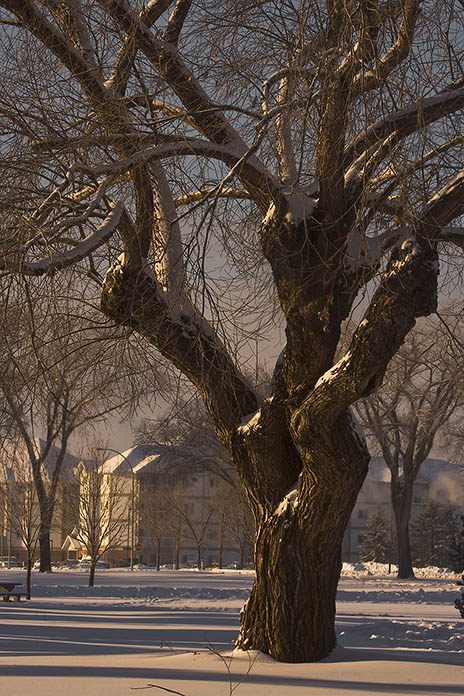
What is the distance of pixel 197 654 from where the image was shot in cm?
894

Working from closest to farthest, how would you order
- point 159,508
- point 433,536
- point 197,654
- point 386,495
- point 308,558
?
point 308,558
point 197,654
point 159,508
point 433,536
point 386,495

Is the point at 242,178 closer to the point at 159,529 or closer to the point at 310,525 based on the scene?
the point at 310,525

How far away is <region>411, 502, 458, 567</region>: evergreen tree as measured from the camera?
5897 centimetres

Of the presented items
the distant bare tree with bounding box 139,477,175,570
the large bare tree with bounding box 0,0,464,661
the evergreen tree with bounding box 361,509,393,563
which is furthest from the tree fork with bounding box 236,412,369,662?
the evergreen tree with bounding box 361,509,393,563

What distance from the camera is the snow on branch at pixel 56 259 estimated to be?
23.7 feet

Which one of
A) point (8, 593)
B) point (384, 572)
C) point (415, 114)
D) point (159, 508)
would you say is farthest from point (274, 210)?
point (159, 508)

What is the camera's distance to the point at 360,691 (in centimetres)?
665

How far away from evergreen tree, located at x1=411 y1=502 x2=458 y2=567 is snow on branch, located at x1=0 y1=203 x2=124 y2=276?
178 ft

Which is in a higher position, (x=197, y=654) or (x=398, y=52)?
(x=398, y=52)

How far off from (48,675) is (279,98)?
5711mm

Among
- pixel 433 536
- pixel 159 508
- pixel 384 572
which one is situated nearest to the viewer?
pixel 384 572

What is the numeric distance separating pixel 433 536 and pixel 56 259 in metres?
56.7

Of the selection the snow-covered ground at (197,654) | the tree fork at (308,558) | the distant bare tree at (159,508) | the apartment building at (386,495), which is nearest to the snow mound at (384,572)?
the distant bare tree at (159,508)

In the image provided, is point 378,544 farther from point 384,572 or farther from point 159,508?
point 384,572
